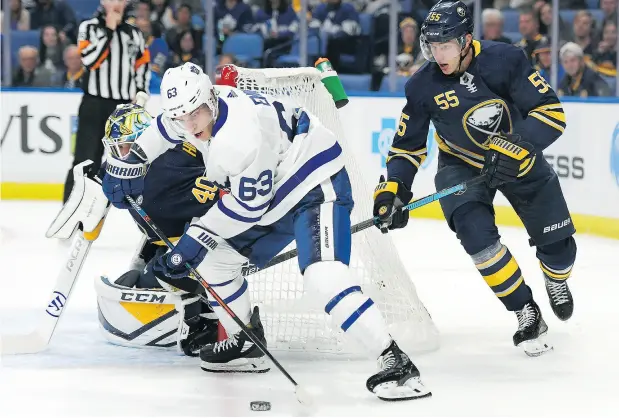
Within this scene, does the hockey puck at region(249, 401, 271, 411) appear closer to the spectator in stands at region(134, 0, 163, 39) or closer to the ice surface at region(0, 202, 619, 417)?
the ice surface at region(0, 202, 619, 417)

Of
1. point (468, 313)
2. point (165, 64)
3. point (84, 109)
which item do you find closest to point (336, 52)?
point (165, 64)

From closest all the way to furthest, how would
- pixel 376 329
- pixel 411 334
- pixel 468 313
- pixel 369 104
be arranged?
pixel 376 329, pixel 411 334, pixel 468 313, pixel 369 104

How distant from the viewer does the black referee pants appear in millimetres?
6059

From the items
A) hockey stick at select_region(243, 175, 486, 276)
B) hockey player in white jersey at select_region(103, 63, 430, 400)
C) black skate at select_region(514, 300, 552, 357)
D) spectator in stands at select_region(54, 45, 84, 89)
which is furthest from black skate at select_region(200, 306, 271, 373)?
spectator in stands at select_region(54, 45, 84, 89)

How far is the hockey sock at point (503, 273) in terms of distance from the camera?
3.41 meters

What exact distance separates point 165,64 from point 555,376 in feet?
16.3

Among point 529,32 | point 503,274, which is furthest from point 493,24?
point 503,274

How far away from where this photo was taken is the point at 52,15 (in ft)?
25.9

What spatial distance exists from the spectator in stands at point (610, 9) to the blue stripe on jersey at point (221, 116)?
13.1ft

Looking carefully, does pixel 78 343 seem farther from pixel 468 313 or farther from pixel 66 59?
pixel 66 59

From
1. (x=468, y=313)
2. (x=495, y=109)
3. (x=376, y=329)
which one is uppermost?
(x=495, y=109)

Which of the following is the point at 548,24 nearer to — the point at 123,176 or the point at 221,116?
the point at 123,176

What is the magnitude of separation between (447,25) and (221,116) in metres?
0.78

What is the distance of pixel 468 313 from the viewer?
412cm
